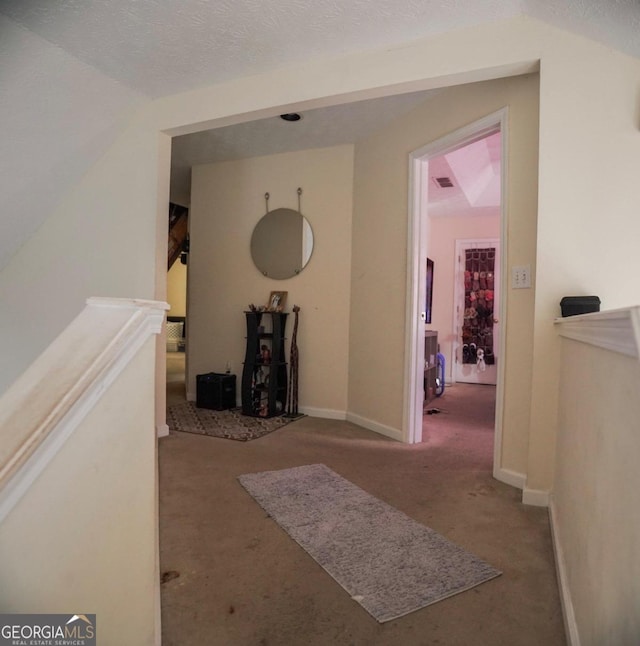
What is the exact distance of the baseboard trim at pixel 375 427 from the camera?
10.0 feet

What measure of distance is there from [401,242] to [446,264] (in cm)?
330

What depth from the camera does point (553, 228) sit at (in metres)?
1.89

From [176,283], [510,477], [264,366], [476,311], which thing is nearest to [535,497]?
[510,477]

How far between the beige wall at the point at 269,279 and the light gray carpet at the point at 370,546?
1582 millimetres

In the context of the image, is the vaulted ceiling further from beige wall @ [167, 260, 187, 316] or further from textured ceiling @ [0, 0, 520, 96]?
beige wall @ [167, 260, 187, 316]

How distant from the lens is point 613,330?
2.94ft

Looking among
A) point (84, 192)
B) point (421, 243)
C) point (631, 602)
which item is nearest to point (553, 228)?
point (421, 243)

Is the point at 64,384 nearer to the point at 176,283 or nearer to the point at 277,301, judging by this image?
the point at 277,301

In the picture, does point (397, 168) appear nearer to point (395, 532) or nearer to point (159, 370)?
point (159, 370)

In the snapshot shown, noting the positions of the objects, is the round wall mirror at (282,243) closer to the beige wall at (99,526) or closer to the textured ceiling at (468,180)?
the textured ceiling at (468,180)

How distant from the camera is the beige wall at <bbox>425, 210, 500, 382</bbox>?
603cm

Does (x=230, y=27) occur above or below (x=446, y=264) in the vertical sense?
above

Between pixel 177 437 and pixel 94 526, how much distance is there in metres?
2.31
